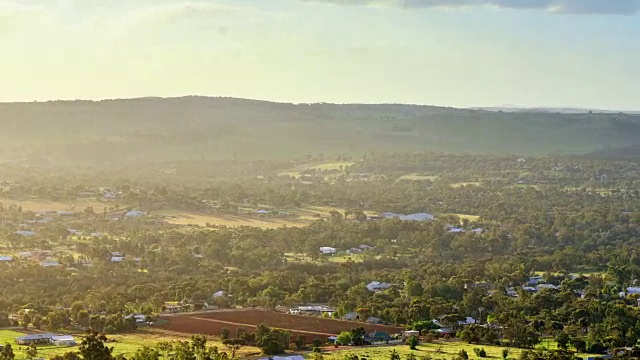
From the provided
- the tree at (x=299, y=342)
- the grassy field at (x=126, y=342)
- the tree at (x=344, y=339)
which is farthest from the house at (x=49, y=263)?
the tree at (x=344, y=339)

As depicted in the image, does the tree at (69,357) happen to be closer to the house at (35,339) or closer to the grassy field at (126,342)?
the grassy field at (126,342)

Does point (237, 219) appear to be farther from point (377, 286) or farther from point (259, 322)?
point (259, 322)

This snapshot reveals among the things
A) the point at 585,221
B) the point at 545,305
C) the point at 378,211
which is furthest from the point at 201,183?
the point at 545,305

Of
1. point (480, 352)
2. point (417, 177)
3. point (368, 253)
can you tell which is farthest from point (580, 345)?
point (417, 177)

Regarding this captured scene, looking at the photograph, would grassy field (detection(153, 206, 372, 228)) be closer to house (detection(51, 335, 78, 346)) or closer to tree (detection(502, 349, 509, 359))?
house (detection(51, 335, 78, 346))

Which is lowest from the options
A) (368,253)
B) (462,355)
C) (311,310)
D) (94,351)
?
(368,253)

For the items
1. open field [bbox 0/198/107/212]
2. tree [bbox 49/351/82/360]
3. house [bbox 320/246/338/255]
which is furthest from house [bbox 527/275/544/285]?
open field [bbox 0/198/107/212]
